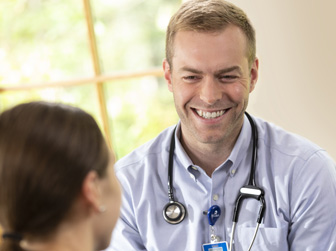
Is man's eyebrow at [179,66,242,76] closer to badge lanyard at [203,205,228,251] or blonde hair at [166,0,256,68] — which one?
blonde hair at [166,0,256,68]

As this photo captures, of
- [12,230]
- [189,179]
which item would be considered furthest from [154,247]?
[12,230]

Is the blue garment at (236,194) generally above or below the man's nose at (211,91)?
below

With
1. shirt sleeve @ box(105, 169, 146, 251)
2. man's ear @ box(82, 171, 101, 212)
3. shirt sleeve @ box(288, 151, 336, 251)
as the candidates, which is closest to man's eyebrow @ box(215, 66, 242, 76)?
shirt sleeve @ box(288, 151, 336, 251)

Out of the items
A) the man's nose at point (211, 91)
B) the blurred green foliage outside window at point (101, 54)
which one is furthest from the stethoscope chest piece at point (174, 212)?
the blurred green foliage outside window at point (101, 54)

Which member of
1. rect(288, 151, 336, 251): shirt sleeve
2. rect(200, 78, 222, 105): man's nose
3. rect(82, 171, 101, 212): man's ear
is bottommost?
rect(288, 151, 336, 251): shirt sleeve

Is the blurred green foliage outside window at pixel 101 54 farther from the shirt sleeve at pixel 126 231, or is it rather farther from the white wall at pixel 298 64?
the shirt sleeve at pixel 126 231

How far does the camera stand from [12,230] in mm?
1044

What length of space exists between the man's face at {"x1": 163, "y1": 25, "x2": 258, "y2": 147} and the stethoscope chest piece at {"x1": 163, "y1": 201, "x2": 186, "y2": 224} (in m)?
0.22

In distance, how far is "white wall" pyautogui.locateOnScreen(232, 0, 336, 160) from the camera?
8.34 ft

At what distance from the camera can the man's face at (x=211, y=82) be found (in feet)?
5.86

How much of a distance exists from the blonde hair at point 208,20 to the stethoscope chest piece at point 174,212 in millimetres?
474

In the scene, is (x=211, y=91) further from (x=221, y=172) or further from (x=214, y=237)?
(x=214, y=237)

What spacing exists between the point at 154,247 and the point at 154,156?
12.5 inches

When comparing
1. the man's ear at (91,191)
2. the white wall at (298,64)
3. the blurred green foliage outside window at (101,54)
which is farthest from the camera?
the blurred green foliage outside window at (101,54)
